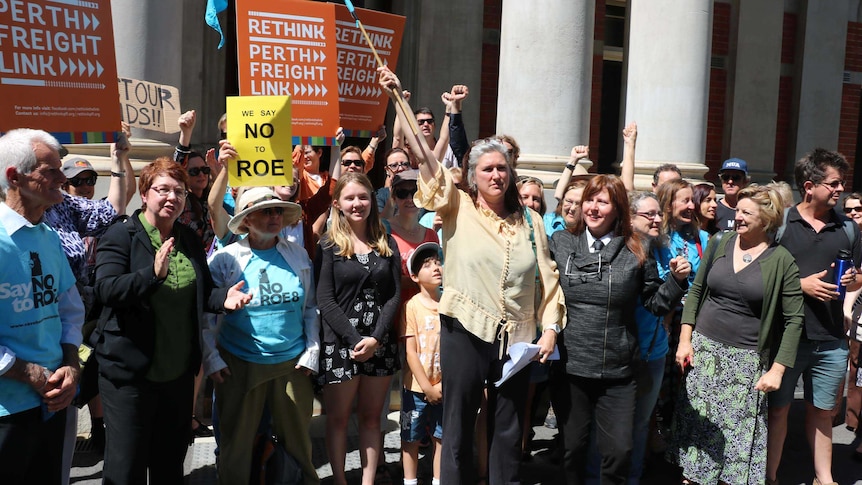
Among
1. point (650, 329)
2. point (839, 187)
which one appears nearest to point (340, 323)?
point (650, 329)

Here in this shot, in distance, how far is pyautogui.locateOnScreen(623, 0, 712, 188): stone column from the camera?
28.9ft

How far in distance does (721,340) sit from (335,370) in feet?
7.84

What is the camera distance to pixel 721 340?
5.38 meters

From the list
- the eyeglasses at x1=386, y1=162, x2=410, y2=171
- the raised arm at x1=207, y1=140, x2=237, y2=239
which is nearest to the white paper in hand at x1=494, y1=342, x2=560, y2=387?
the raised arm at x1=207, y1=140, x2=237, y2=239

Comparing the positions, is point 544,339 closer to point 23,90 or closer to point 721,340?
point 721,340

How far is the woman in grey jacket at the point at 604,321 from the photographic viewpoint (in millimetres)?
4806

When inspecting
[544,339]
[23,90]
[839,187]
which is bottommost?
[544,339]

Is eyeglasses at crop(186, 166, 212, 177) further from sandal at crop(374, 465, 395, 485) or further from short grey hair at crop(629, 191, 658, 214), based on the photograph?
short grey hair at crop(629, 191, 658, 214)

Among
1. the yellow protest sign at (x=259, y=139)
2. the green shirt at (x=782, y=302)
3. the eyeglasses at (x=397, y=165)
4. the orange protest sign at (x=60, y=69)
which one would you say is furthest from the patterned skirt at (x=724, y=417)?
the orange protest sign at (x=60, y=69)

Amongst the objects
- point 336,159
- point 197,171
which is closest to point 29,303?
point 197,171

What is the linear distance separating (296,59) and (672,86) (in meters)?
4.40

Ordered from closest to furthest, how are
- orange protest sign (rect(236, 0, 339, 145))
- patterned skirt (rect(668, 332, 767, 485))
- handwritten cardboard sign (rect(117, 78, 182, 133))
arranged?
patterned skirt (rect(668, 332, 767, 485)) < handwritten cardboard sign (rect(117, 78, 182, 133)) < orange protest sign (rect(236, 0, 339, 145))

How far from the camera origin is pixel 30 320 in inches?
139

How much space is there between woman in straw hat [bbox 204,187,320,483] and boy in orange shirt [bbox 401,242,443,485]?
674mm
